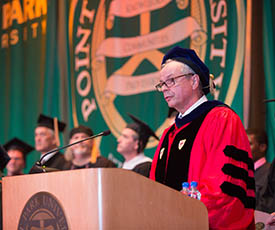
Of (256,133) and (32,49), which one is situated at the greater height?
(32,49)

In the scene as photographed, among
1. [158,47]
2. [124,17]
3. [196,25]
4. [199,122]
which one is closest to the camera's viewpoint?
[199,122]

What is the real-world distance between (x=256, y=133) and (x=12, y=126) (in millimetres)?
4692

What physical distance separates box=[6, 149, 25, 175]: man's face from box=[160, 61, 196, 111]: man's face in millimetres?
4659

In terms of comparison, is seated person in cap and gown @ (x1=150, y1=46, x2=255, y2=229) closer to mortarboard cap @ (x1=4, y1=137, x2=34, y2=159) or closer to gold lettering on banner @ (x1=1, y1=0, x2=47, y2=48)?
mortarboard cap @ (x1=4, y1=137, x2=34, y2=159)

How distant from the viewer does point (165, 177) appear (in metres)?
3.04

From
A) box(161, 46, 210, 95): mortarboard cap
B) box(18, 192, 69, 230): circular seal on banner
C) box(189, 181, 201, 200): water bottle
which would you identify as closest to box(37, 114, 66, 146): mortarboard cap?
box(161, 46, 210, 95): mortarboard cap

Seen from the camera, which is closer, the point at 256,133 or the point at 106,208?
the point at 106,208

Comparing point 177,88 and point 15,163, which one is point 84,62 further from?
point 177,88

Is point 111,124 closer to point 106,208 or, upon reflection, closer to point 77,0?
point 77,0

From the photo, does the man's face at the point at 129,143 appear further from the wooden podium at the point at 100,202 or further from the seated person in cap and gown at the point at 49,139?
the wooden podium at the point at 100,202

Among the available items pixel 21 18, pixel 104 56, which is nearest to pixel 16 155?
pixel 104 56

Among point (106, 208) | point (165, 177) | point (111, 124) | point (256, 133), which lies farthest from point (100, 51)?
point (106, 208)

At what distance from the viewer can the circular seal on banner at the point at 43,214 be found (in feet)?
6.68

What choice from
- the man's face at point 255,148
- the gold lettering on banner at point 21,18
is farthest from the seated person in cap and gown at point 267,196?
the gold lettering on banner at point 21,18
